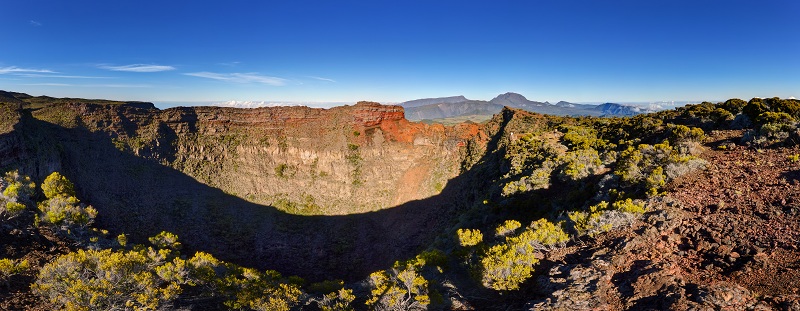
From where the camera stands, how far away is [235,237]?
4638 cm

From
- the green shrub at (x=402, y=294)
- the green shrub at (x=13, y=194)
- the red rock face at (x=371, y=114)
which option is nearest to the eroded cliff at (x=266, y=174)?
the red rock face at (x=371, y=114)

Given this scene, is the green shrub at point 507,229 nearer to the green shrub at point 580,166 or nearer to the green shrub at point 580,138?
the green shrub at point 580,166

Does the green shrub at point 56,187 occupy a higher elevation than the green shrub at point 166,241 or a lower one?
higher

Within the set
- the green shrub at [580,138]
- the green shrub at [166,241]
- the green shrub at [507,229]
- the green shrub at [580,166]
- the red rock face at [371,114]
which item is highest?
the red rock face at [371,114]

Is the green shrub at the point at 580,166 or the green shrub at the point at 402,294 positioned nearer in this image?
the green shrub at the point at 402,294

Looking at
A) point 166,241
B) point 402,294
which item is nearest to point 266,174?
point 166,241

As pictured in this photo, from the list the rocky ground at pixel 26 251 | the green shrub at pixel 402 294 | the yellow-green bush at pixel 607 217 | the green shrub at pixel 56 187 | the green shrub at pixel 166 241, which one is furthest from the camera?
the green shrub at pixel 56 187

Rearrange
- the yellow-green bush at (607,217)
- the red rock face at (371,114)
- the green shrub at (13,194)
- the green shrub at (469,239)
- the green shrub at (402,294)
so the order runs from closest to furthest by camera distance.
→ the green shrub at (402,294) → the yellow-green bush at (607,217) → the green shrub at (469,239) → the green shrub at (13,194) → the red rock face at (371,114)

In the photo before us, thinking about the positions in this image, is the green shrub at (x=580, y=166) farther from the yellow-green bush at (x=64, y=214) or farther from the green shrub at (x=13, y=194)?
the green shrub at (x=13, y=194)

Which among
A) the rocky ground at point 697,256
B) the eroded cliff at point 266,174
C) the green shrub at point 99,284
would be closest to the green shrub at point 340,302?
the rocky ground at point 697,256

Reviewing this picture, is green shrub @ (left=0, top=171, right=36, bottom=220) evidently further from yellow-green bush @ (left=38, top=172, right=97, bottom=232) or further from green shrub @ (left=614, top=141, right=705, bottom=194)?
green shrub @ (left=614, top=141, right=705, bottom=194)

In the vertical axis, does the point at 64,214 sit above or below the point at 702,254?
below

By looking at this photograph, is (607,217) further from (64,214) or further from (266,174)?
(266,174)

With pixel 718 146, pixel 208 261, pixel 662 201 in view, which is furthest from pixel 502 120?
pixel 208 261
